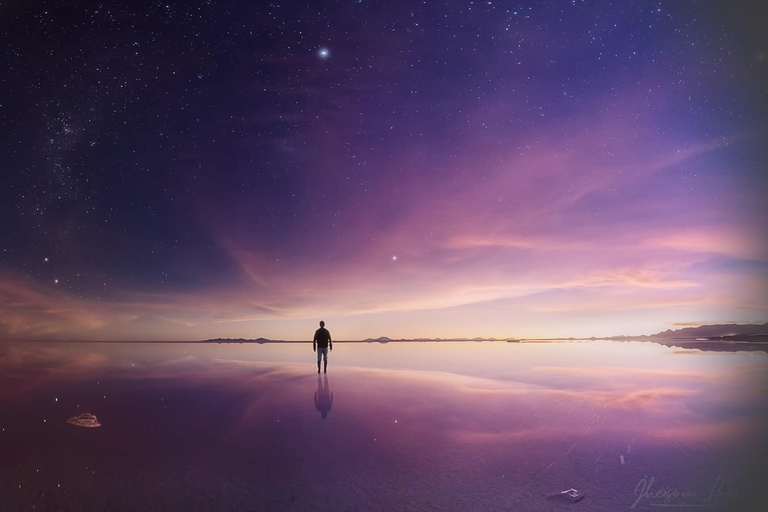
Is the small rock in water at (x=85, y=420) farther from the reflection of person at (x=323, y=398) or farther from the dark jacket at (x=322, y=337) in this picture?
the dark jacket at (x=322, y=337)

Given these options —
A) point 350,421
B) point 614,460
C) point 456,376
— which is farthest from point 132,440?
point 456,376

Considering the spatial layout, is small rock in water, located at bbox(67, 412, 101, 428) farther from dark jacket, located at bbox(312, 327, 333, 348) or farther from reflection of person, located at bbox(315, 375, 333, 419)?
dark jacket, located at bbox(312, 327, 333, 348)

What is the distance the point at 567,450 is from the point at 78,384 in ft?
52.2

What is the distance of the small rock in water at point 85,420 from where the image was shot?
8.34 m

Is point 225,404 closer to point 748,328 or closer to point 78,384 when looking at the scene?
point 78,384

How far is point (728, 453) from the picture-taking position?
249 inches

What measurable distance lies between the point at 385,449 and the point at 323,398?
5.25m
